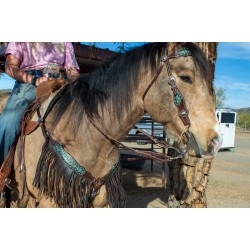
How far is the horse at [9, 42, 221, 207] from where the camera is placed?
182 centimetres

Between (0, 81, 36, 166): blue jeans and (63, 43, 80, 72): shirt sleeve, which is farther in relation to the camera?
(63, 43, 80, 72): shirt sleeve

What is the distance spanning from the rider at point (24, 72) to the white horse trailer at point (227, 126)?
518 inches

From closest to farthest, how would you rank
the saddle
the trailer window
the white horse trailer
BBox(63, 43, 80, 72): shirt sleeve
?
the saddle → BBox(63, 43, 80, 72): shirt sleeve → the white horse trailer → the trailer window

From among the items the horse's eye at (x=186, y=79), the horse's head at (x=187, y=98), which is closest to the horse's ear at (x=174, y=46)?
the horse's head at (x=187, y=98)

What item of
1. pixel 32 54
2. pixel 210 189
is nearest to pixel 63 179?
pixel 32 54

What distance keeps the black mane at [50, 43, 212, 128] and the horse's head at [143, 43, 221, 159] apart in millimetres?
91

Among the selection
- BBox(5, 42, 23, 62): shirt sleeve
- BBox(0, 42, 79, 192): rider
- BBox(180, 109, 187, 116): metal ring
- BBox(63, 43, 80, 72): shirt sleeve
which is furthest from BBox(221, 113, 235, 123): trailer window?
BBox(180, 109, 187, 116): metal ring

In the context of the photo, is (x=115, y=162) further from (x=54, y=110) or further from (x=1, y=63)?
(x=1, y=63)

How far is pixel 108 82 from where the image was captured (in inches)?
81.4

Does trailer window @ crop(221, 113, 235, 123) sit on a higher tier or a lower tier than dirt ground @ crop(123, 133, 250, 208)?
higher

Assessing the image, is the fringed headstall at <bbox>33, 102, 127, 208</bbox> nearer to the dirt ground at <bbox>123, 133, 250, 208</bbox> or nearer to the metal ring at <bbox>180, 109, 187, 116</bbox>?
the metal ring at <bbox>180, 109, 187, 116</bbox>

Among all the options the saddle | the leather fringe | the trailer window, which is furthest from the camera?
the trailer window

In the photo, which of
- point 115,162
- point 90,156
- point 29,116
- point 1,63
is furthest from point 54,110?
point 1,63
